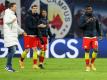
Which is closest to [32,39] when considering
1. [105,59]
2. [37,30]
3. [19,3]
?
[37,30]

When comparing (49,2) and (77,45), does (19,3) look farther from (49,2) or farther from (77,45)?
(77,45)

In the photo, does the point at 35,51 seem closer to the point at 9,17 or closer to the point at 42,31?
the point at 42,31

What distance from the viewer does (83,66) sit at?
86.3 ft

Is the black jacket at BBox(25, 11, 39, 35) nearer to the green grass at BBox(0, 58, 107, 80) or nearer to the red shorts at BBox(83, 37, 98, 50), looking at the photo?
the green grass at BBox(0, 58, 107, 80)

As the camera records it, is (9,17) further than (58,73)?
Yes

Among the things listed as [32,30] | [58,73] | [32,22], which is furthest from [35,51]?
[58,73]

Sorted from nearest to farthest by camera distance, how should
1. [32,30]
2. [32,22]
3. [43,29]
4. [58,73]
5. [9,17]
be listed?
[58,73]
[9,17]
[32,22]
[32,30]
[43,29]

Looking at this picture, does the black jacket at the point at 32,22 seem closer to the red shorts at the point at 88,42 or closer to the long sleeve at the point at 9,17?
the long sleeve at the point at 9,17

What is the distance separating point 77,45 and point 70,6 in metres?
2.92

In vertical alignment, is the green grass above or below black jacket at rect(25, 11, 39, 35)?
below

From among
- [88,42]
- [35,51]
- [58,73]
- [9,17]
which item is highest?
[9,17]

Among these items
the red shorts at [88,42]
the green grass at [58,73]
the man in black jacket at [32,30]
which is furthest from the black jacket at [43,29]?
the red shorts at [88,42]

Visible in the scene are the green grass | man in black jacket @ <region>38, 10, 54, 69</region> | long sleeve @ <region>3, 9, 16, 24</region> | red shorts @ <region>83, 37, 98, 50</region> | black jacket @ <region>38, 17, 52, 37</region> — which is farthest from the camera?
black jacket @ <region>38, 17, 52, 37</region>

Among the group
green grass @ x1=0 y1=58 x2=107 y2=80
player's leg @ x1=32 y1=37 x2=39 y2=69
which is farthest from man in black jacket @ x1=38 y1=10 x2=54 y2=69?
green grass @ x1=0 y1=58 x2=107 y2=80
